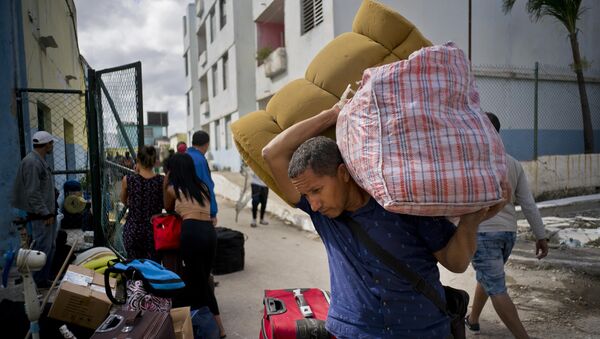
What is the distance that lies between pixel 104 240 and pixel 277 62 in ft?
28.6

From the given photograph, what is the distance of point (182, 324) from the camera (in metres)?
2.88

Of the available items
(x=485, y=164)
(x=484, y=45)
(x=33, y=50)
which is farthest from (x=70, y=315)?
(x=484, y=45)

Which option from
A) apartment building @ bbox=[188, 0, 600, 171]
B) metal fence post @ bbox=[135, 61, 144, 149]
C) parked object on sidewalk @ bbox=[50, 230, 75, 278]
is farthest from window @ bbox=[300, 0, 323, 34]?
parked object on sidewalk @ bbox=[50, 230, 75, 278]

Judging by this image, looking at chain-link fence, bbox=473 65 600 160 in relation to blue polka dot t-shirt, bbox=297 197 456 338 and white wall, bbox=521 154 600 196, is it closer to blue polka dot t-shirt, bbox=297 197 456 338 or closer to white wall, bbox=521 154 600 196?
white wall, bbox=521 154 600 196

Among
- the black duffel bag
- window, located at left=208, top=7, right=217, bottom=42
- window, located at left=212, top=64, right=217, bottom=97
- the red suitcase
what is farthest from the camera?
window, located at left=212, top=64, right=217, bottom=97

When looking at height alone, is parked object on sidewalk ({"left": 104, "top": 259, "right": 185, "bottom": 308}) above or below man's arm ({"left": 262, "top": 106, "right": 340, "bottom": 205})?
below

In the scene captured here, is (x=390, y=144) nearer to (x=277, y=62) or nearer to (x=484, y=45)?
(x=484, y=45)

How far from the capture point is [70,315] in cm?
298

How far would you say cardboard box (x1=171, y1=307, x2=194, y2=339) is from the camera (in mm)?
2800

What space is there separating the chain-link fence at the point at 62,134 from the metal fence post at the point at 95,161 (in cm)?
31

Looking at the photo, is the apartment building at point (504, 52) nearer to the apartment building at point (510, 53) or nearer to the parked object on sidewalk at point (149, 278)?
the apartment building at point (510, 53)

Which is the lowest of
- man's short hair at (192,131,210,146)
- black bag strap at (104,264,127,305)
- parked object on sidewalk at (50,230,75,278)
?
parked object on sidewalk at (50,230,75,278)

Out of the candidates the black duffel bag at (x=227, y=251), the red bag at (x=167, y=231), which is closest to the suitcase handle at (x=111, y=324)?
the red bag at (x=167, y=231)

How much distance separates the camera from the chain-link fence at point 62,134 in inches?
212
